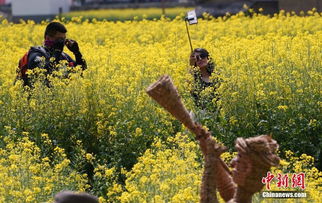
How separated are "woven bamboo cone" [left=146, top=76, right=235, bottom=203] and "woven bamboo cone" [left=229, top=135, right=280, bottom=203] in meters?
0.12

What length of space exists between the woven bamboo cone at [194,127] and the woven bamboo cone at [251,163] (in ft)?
0.40

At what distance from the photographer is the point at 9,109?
909 centimetres

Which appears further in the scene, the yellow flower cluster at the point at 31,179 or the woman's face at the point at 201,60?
the woman's face at the point at 201,60

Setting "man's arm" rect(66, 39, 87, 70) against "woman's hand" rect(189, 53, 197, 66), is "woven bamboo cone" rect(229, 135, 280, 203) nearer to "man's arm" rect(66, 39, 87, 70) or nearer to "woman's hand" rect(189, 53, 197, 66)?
"woman's hand" rect(189, 53, 197, 66)

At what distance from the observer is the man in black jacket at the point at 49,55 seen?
962 centimetres

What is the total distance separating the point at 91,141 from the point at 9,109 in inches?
34.5

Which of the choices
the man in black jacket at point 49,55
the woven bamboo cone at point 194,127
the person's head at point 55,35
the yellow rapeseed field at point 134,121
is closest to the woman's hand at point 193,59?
the yellow rapeseed field at point 134,121

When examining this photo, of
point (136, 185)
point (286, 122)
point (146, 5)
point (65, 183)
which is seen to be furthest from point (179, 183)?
point (146, 5)

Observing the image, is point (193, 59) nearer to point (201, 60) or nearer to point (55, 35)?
point (201, 60)

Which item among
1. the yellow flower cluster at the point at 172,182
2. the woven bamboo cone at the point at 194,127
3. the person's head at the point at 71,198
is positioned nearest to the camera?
the person's head at the point at 71,198

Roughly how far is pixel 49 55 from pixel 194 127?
5.13 m

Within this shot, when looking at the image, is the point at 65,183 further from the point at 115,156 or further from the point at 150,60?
the point at 150,60

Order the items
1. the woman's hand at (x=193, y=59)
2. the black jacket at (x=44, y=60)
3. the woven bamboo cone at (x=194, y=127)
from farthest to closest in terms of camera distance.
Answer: the woman's hand at (x=193, y=59) < the black jacket at (x=44, y=60) < the woven bamboo cone at (x=194, y=127)

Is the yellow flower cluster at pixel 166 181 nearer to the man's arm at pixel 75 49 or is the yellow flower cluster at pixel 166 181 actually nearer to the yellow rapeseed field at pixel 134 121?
the yellow rapeseed field at pixel 134 121
